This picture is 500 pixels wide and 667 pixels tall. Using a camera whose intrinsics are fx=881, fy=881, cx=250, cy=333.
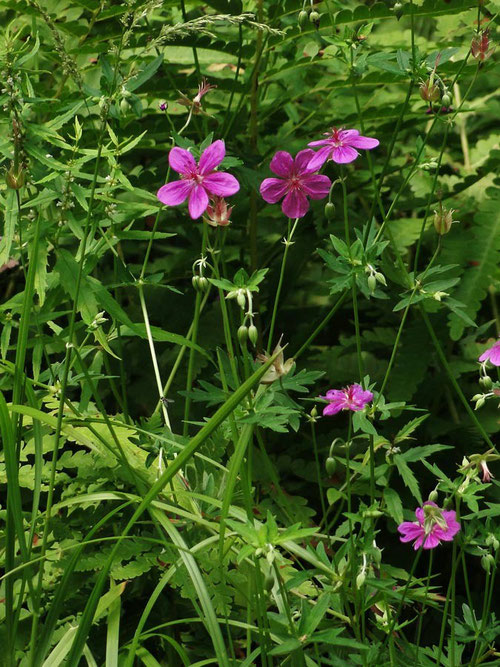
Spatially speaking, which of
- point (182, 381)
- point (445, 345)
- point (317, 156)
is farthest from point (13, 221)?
point (445, 345)

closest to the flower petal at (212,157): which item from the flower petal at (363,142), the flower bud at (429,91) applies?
the flower petal at (363,142)

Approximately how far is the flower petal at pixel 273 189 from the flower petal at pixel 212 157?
101mm

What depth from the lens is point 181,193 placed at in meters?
1.33

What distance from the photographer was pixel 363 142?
1.35 meters

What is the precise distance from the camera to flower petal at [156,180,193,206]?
4.30ft

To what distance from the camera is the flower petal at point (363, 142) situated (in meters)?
1.32

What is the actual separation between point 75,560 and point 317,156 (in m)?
0.71

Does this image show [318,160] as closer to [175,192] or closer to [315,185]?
[315,185]

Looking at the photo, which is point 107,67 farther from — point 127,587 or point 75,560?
point 127,587

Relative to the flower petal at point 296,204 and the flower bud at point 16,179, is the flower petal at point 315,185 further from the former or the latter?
the flower bud at point 16,179

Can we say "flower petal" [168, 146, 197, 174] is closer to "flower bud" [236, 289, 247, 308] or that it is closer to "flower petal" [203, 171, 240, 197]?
"flower petal" [203, 171, 240, 197]

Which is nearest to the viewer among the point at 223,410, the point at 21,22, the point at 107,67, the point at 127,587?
the point at 223,410

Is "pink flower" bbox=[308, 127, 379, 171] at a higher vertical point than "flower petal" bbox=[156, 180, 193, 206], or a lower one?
higher

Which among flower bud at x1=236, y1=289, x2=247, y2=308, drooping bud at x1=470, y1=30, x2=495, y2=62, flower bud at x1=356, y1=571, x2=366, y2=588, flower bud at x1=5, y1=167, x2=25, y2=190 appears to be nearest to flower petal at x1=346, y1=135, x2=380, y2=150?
drooping bud at x1=470, y1=30, x2=495, y2=62
